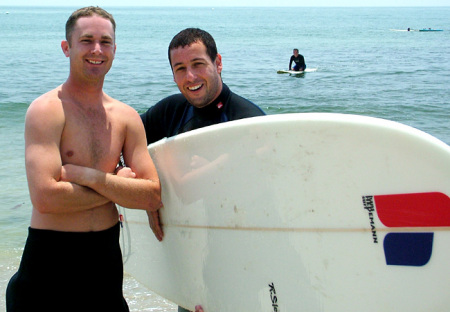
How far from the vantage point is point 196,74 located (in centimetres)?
253

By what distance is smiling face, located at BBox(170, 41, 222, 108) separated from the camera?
8.30ft

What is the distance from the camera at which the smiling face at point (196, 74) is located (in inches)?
99.6

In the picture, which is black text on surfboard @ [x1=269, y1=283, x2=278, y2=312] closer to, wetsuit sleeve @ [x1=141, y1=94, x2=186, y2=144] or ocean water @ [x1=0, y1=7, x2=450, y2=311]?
wetsuit sleeve @ [x1=141, y1=94, x2=186, y2=144]

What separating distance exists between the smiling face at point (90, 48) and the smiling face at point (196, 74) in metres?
0.37

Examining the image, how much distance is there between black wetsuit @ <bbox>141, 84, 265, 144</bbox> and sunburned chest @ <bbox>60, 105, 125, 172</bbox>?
1.23 ft

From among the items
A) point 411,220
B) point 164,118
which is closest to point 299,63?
point 164,118

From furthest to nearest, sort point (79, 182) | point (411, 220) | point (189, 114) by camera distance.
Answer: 1. point (189, 114)
2. point (79, 182)
3. point (411, 220)

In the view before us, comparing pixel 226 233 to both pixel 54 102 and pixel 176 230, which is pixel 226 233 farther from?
pixel 54 102

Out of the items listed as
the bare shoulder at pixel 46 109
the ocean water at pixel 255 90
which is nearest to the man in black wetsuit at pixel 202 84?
the bare shoulder at pixel 46 109

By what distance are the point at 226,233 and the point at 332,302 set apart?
0.54 metres

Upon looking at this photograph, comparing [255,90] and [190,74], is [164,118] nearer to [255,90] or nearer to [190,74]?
[190,74]

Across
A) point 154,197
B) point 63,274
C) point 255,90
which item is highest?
point 154,197

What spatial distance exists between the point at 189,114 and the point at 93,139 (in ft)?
1.75

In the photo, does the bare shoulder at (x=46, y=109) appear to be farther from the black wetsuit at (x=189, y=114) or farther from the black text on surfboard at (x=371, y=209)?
the black text on surfboard at (x=371, y=209)
